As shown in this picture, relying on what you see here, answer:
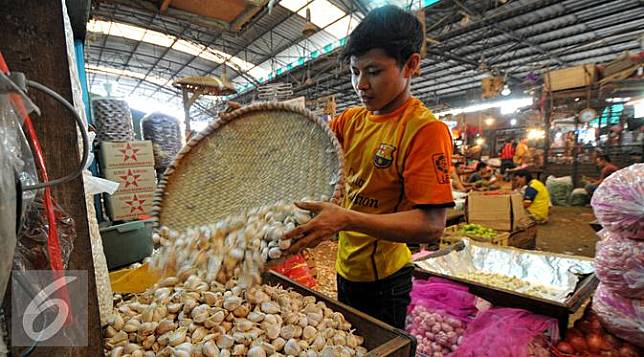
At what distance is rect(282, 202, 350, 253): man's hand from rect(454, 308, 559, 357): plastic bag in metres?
1.56

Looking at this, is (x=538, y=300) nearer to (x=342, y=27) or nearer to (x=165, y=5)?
(x=165, y=5)

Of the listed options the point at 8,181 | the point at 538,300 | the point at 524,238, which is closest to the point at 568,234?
the point at 524,238

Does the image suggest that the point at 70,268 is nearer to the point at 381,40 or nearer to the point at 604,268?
the point at 381,40

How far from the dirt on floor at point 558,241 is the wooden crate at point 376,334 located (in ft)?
7.10

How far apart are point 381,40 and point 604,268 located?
6.76 ft

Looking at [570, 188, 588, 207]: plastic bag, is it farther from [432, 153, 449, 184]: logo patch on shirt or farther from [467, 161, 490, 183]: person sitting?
[432, 153, 449, 184]: logo patch on shirt

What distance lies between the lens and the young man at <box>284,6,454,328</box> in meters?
1.04

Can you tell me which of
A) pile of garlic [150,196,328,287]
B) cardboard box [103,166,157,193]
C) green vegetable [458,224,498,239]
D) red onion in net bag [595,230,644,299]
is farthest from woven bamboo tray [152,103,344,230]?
green vegetable [458,224,498,239]

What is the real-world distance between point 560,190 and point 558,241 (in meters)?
4.31

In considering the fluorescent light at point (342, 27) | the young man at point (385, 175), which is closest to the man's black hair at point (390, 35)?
the young man at point (385, 175)

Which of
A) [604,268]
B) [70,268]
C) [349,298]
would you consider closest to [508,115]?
[604,268]

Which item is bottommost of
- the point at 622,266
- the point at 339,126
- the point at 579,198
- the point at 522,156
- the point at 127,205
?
the point at 579,198

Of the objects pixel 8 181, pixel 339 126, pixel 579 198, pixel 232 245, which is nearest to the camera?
pixel 8 181

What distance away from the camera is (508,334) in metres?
1.87
